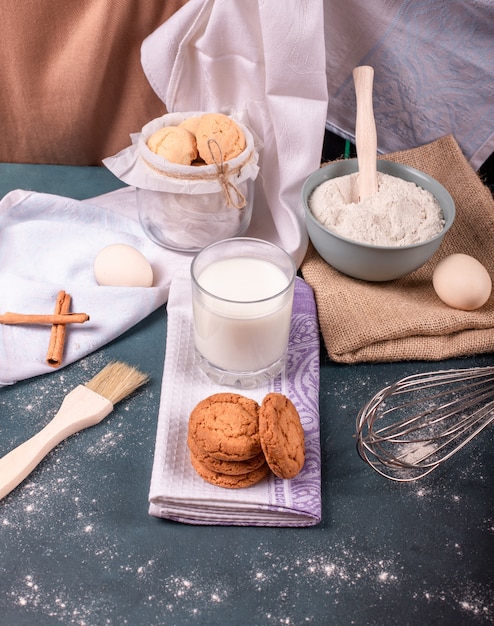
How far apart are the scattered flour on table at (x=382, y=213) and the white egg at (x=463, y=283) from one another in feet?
0.20

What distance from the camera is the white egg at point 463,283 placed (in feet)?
3.16

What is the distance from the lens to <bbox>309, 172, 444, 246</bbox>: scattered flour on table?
0.98 metres

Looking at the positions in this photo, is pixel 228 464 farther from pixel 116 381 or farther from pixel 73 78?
pixel 73 78

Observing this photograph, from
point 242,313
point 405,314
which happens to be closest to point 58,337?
point 242,313

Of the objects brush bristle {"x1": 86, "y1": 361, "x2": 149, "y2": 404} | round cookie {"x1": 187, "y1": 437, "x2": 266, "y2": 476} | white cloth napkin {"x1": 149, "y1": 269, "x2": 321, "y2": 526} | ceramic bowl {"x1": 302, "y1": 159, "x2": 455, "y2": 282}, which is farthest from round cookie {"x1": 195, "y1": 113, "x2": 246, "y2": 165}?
round cookie {"x1": 187, "y1": 437, "x2": 266, "y2": 476}

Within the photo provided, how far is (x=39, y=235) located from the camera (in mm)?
1095

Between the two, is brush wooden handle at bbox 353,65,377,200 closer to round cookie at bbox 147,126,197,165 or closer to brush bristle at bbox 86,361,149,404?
round cookie at bbox 147,126,197,165

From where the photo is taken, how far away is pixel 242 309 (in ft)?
2.62

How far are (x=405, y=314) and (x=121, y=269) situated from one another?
450 mm

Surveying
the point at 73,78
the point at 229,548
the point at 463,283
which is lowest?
the point at 229,548

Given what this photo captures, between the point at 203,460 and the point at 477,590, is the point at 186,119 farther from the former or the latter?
the point at 477,590

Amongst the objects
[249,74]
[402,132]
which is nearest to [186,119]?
[249,74]

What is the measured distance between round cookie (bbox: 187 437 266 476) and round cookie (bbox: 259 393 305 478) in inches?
1.4

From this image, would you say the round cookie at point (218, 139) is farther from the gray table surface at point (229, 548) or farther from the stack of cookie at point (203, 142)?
the gray table surface at point (229, 548)
